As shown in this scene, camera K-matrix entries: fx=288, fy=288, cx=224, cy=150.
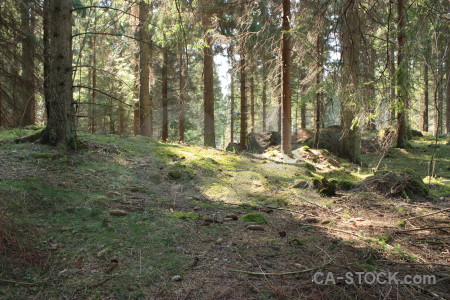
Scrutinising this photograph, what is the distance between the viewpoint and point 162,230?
3348 millimetres

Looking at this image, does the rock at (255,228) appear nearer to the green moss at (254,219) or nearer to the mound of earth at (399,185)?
the green moss at (254,219)

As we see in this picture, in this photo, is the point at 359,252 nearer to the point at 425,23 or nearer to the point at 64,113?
the point at 425,23

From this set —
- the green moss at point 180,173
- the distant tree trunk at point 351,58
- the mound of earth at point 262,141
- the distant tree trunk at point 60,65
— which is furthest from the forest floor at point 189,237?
the mound of earth at point 262,141

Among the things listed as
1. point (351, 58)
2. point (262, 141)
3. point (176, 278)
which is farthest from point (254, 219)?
point (262, 141)

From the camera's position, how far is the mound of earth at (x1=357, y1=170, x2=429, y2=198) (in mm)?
5594

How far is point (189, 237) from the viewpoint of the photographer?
328 centimetres

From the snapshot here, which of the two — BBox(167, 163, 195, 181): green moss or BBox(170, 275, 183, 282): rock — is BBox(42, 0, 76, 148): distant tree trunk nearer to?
BBox(167, 163, 195, 181): green moss

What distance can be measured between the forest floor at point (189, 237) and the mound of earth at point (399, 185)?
21cm

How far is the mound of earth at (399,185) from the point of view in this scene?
18.4ft

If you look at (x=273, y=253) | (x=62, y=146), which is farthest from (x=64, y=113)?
(x=273, y=253)

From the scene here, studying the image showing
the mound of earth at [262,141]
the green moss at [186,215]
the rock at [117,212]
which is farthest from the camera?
the mound of earth at [262,141]

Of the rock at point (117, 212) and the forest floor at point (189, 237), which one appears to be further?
the rock at point (117, 212)

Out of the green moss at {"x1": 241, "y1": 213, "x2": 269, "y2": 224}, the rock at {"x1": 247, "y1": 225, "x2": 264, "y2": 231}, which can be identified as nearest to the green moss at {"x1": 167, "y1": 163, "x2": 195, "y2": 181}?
the green moss at {"x1": 241, "y1": 213, "x2": 269, "y2": 224}

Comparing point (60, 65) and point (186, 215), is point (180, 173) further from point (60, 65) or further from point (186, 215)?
point (60, 65)
